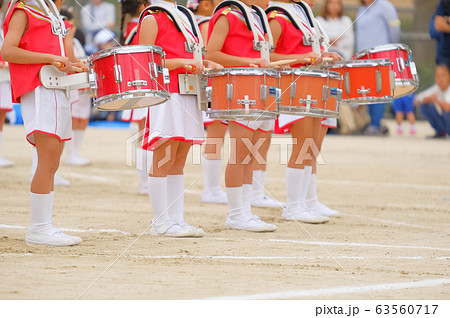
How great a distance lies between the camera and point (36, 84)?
18.6 ft

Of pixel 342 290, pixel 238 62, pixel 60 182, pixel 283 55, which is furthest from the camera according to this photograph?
pixel 60 182

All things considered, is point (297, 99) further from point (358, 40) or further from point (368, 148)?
point (358, 40)

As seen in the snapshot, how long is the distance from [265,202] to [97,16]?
9.08 metres

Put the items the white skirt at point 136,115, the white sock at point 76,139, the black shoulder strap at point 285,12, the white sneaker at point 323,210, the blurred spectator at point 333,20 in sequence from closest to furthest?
the black shoulder strap at point 285,12 < the white sneaker at point 323,210 < the white skirt at point 136,115 < the white sock at point 76,139 < the blurred spectator at point 333,20

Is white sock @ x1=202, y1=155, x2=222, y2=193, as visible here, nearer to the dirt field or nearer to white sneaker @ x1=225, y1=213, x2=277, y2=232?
the dirt field

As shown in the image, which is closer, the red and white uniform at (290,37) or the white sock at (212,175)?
the red and white uniform at (290,37)

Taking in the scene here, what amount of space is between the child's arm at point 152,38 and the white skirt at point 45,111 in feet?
2.49

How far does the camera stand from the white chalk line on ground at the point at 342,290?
14.6ft

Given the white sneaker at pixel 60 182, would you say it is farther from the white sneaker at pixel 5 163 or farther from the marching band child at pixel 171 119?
the marching band child at pixel 171 119

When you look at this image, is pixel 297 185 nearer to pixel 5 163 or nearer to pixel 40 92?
pixel 40 92

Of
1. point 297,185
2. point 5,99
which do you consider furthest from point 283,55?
point 5,99

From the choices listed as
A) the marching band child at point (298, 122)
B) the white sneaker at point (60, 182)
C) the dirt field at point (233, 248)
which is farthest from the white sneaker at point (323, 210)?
the white sneaker at point (60, 182)

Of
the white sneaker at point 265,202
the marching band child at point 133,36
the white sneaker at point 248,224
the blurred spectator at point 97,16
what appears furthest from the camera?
the blurred spectator at point 97,16

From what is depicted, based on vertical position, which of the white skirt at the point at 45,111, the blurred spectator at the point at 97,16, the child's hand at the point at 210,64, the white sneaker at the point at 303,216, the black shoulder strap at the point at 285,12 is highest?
the black shoulder strap at the point at 285,12
